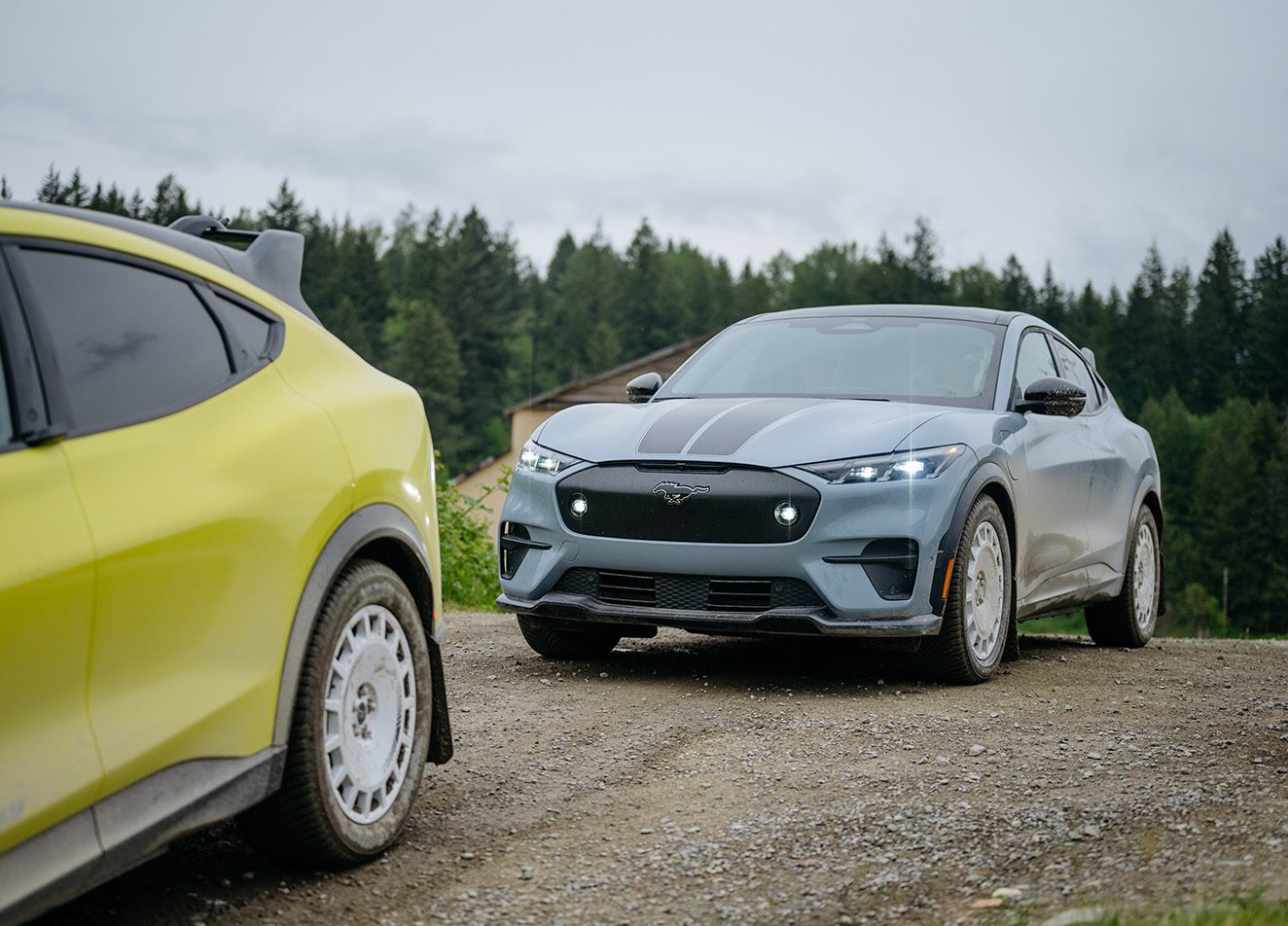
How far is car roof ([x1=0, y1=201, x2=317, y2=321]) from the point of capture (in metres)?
3.73

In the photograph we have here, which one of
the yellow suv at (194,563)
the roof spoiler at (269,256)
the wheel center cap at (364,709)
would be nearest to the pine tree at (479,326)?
the roof spoiler at (269,256)

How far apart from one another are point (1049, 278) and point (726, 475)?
121 metres

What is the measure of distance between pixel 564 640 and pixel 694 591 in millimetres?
1077

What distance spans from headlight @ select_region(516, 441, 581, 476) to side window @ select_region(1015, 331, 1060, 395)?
2446 millimetres

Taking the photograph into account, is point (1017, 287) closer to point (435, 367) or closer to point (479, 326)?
point (479, 326)

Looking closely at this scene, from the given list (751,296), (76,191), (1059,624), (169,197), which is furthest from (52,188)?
(751,296)

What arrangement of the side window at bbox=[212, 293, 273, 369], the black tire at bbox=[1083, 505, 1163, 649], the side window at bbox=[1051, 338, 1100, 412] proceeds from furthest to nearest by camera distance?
the black tire at bbox=[1083, 505, 1163, 649], the side window at bbox=[1051, 338, 1100, 412], the side window at bbox=[212, 293, 273, 369]

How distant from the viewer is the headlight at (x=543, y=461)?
715cm

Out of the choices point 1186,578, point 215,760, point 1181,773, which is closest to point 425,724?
point 215,760

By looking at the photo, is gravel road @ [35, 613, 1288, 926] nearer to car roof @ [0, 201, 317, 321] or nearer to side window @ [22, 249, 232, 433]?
side window @ [22, 249, 232, 433]

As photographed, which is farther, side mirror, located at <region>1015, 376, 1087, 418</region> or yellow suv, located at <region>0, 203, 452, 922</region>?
side mirror, located at <region>1015, 376, 1087, 418</region>

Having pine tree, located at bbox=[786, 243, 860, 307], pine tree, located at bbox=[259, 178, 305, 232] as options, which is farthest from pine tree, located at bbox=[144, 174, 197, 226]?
pine tree, located at bbox=[786, 243, 860, 307]

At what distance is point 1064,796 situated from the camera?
15.7ft

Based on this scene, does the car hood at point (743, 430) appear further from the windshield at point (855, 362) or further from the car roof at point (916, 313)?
the car roof at point (916, 313)
